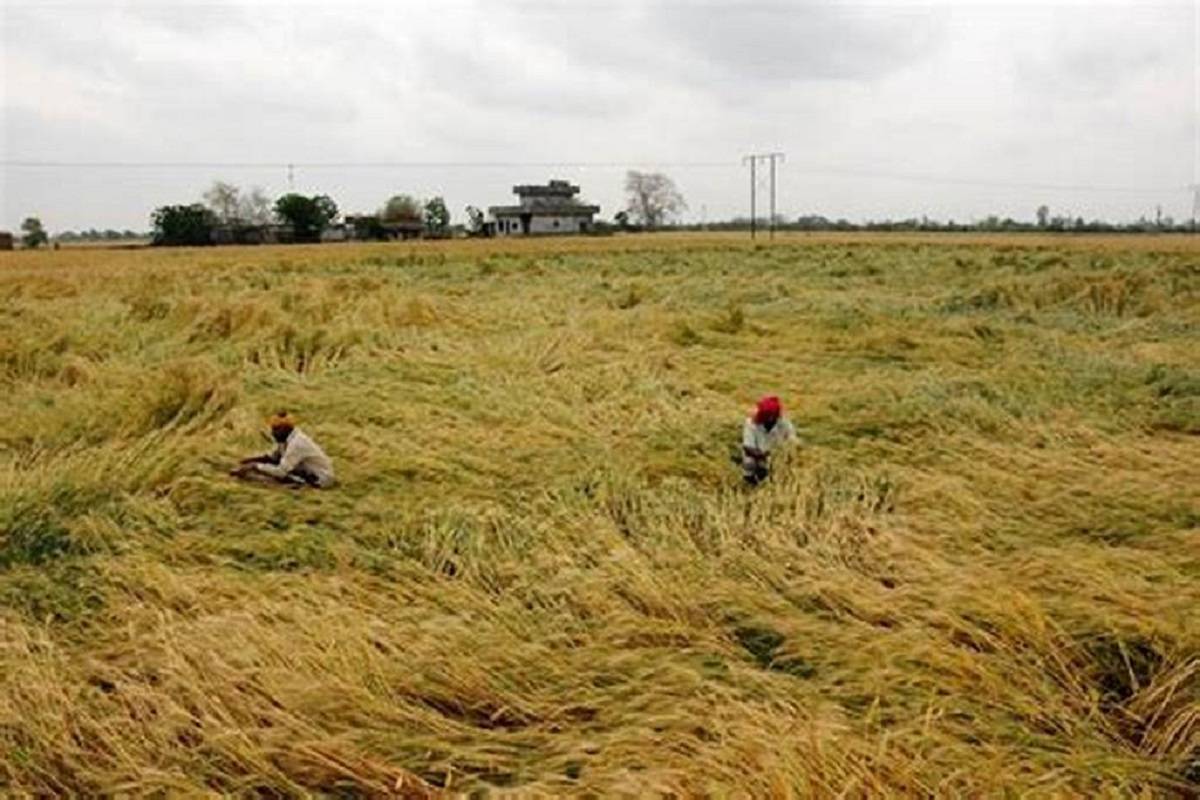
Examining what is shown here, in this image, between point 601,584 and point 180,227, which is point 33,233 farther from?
point 601,584

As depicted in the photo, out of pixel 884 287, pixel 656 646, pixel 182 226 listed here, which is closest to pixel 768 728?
pixel 656 646

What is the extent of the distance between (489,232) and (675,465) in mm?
73084

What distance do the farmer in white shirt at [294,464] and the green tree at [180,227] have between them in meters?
60.3

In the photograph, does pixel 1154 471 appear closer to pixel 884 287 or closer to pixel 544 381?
pixel 544 381

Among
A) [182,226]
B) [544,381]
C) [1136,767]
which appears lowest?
[1136,767]

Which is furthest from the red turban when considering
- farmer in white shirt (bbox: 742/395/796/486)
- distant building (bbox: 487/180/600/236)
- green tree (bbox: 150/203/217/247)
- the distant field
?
distant building (bbox: 487/180/600/236)

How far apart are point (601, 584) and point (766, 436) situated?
2269mm

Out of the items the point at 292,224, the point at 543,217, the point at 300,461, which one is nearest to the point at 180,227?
the point at 292,224

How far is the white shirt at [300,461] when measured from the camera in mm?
5535

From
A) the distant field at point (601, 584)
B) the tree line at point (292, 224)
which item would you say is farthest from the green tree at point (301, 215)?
the distant field at point (601, 584)

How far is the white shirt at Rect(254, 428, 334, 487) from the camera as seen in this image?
5535mm

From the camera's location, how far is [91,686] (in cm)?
338

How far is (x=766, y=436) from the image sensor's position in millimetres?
5910

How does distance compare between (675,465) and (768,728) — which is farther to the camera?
(675,465)
